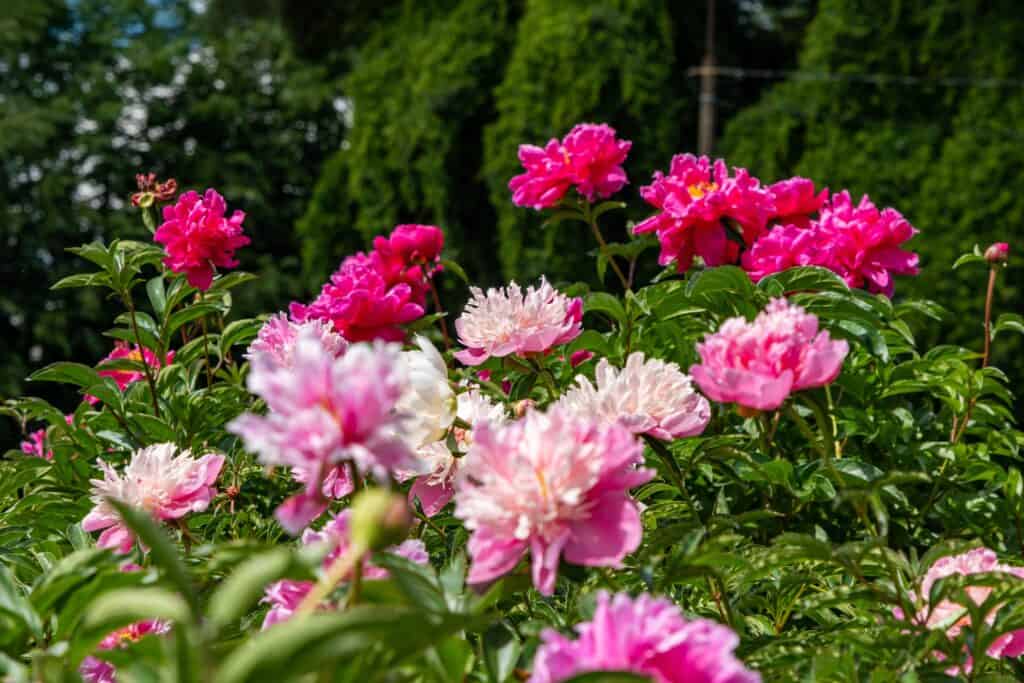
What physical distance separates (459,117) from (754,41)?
220cm

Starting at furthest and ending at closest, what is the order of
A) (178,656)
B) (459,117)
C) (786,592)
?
(459,117), (786,592), (178,656)

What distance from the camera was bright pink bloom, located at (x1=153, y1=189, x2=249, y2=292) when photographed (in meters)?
1.21

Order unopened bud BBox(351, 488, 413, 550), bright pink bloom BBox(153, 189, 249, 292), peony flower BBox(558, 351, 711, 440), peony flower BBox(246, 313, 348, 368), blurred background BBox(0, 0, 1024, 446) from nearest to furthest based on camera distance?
unopened bud BBox(351, 488, 413, 550), peony flower BBox(558, 351, 711, 440), peony flower BBox(246, 313, 348, 368), bright pink bloom BBox(153, 189, 249, 292), blurred background BBox(0, 0, 1024, 446)

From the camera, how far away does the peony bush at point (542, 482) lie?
48cm

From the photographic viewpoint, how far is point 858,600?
713 millimetres

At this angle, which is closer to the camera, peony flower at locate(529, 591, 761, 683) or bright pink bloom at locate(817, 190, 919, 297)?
peony flower at locate(529, 591, 761, 683)

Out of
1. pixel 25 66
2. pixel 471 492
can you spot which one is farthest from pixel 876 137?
pixel 25 66

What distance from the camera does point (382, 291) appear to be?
3.77 feet

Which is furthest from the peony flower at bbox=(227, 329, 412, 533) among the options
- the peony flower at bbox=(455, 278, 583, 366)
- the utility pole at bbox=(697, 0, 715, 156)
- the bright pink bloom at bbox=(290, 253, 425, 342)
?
the utility pole at bbox=(697, 0, 715, 156)

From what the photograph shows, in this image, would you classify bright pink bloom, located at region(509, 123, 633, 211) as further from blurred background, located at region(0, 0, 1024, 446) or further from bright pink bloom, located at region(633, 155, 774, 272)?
blurred background, located at region(0, 0, 1024, 446)

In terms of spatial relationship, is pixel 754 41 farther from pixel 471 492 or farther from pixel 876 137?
pixel 471 492

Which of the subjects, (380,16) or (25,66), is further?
(25,66)

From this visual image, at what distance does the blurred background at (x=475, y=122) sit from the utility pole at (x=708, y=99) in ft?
0.07

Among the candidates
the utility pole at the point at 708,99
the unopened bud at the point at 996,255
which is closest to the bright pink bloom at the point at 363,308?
the unopened bud at the point at 996,255
